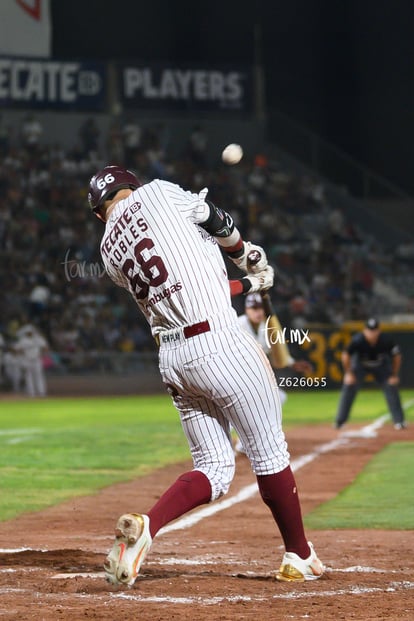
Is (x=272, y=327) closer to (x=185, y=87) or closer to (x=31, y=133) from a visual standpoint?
(x=31, y=133)

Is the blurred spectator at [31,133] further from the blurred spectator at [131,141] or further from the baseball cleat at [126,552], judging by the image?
the baseball cleat at [126,552]

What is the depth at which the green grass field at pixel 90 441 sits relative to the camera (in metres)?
11.3

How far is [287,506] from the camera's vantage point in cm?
589

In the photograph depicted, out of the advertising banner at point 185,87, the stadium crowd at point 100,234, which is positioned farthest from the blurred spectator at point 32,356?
the advertising banner at point 185,87

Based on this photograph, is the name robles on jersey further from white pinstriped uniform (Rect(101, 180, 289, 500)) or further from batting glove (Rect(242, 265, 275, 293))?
batting glove (Rect(242, 265, 275, 293))

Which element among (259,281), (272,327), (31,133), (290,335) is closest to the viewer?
(259,281)

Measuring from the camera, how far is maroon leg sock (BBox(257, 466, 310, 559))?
5.84 metres

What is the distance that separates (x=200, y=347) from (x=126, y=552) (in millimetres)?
1081

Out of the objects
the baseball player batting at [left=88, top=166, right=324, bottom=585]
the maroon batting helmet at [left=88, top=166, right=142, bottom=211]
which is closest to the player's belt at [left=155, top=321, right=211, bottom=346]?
the baseball player batting at [left=88, top=166, right=324, bottom=585]

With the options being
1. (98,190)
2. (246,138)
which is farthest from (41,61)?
(98,190)

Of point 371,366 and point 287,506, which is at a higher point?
point 371,366

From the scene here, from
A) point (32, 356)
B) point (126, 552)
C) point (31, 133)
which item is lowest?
point (126, 552)

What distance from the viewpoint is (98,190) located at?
5980 millimetres

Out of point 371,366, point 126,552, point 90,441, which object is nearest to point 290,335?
point 126,552
